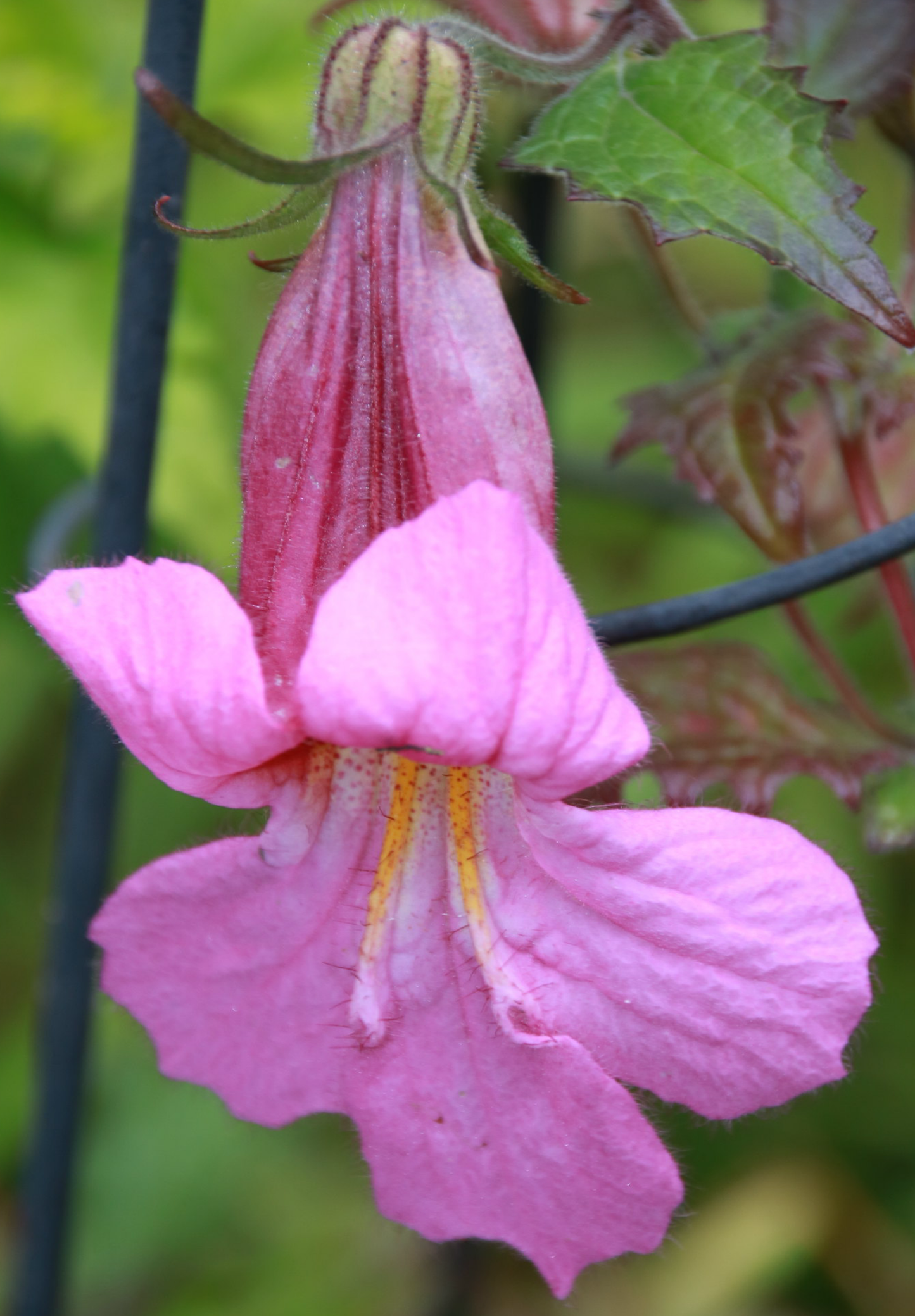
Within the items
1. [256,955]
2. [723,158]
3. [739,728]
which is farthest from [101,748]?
[723,158]

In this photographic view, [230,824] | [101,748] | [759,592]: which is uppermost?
[759,592]

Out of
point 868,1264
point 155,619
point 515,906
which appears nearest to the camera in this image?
point 155,619

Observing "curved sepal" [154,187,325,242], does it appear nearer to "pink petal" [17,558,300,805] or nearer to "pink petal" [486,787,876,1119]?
"pink petal" [17,558,300,805]

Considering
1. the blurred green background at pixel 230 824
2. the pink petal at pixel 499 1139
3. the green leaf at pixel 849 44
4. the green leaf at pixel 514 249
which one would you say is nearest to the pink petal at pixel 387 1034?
the pink petal at pixel 499 1139

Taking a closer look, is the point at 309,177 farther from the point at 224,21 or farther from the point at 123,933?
the point at 224,21

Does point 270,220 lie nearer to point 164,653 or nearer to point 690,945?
point 164,653

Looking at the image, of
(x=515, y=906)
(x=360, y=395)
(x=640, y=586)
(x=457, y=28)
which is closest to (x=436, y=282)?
(x=360, y=395)
